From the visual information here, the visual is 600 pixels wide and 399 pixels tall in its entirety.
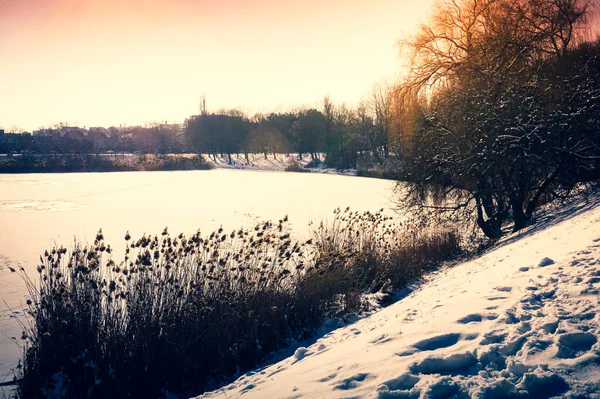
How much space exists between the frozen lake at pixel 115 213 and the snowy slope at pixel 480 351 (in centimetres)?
399

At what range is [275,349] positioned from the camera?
19.9ft

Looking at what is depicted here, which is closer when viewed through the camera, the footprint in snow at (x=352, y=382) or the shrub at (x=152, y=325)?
the footprint in snow at (x=352, y=382)

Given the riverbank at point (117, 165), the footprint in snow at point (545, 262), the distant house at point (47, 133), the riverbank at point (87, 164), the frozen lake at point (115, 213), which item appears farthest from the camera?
the distant house at point (47, 133)

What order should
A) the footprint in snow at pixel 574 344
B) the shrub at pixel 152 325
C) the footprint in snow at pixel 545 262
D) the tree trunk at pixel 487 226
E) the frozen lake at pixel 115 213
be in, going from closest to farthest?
1. the footprint in snow at pixel 574 344
2. the shrub at pixel 152 325
3. the footprint in snow at pixel 545 262
4. the frozen lake at pixel 115 213
5. the tree trunk at pixel 487 226

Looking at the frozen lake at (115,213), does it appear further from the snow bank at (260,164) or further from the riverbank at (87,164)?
the snow bank at (260,164)

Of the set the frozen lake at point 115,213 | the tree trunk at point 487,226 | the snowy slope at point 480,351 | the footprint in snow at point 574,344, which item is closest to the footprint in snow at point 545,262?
the snowy slope at point 480,351

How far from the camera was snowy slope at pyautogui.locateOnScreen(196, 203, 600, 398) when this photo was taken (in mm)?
2941

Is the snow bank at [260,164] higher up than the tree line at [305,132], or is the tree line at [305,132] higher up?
the tree line at [305,132]

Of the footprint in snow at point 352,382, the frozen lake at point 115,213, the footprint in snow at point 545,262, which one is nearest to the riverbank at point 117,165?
the frozen lake at point 115,213

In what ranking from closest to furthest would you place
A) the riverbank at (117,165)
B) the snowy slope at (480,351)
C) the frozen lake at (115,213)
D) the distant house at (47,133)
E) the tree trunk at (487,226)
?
the snowy slope at (480,351)
the frozen lake at (115,213)
the tree trunk at (487,226)
the riverbank at (117,165)
the distant house at (47,133)

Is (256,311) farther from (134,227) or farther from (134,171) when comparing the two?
(134,171)

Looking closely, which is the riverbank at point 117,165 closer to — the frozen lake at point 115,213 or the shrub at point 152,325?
the frozen lake at point 115,213

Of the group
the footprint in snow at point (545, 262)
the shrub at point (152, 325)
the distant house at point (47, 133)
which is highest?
the distant house at point (47, 133)

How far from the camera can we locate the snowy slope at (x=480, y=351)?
9.65 feet
